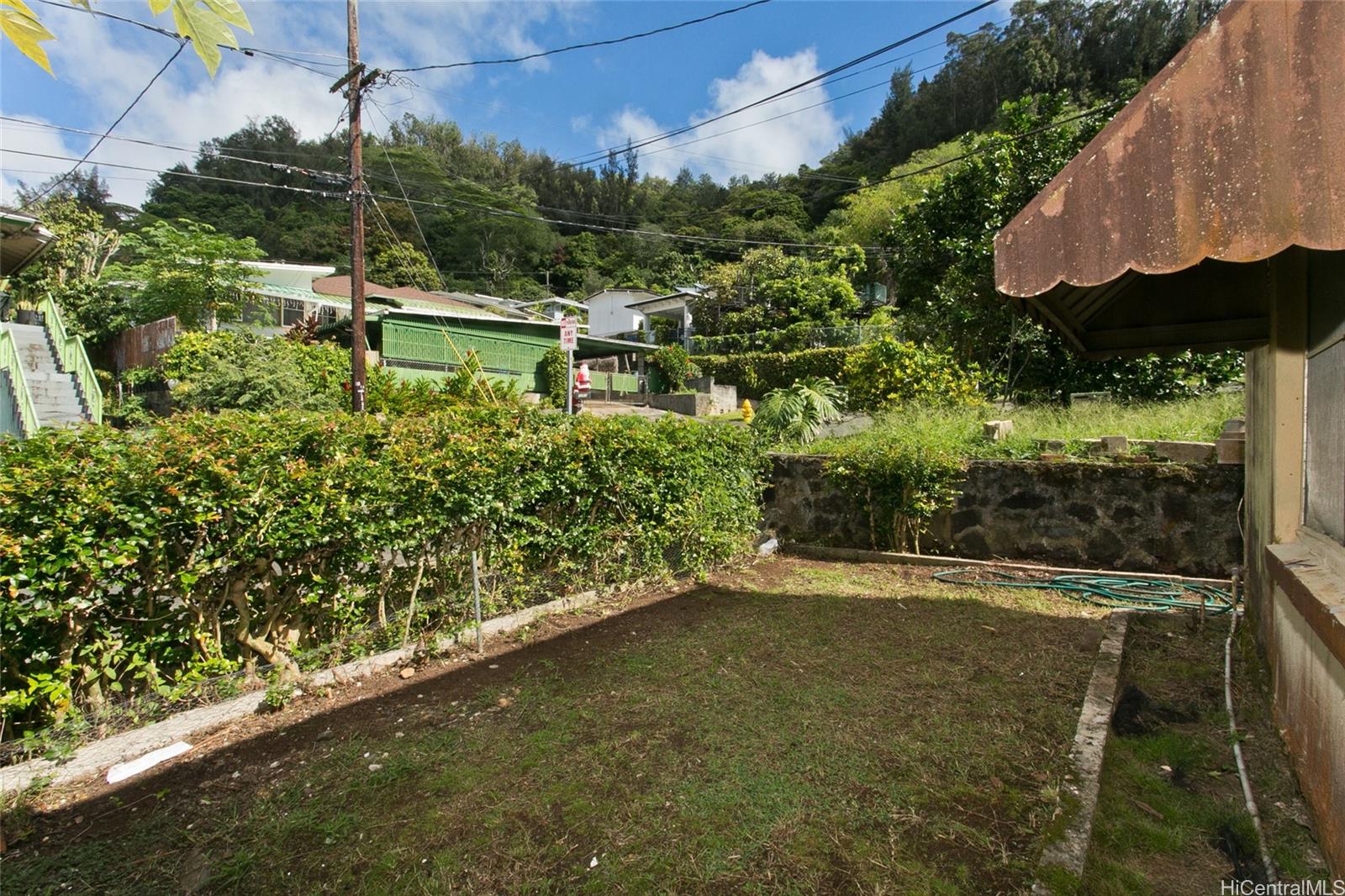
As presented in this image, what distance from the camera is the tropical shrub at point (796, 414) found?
9.74 m

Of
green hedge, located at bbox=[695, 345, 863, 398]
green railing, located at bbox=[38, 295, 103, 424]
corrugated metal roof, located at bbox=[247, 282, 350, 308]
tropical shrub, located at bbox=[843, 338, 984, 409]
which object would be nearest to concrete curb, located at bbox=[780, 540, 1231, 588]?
tropical shrub, located at bbox=[843, 338, 984, 409]

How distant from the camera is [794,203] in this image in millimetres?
53312

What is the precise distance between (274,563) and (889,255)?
15046 mm

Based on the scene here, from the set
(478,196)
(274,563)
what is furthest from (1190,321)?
(478,196)

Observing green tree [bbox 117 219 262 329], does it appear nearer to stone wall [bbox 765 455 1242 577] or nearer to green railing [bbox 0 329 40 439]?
green railing [bbox 0 329 40 439]

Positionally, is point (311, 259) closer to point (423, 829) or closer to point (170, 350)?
point (170, 350)

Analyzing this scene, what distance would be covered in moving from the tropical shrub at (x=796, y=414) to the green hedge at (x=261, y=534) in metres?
4.86

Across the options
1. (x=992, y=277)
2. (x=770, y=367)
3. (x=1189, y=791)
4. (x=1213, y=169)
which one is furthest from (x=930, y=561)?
(x=770, y=367)

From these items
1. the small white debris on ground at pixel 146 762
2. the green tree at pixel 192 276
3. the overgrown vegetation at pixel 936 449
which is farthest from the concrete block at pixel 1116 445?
the green tree at pixel 192 276

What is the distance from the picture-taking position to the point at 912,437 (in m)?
7.72

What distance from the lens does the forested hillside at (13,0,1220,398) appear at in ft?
41.4

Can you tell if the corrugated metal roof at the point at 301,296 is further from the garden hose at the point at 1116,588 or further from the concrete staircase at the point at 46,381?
the garden hose at the point at 1116,588

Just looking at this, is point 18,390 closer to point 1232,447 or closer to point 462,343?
point 462,343

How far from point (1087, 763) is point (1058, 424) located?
6.41 meters
